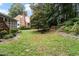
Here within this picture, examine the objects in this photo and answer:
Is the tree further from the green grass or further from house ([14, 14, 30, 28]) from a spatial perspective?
the green grass

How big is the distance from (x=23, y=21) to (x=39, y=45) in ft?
1.04

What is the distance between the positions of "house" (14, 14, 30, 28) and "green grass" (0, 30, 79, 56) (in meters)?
0.08

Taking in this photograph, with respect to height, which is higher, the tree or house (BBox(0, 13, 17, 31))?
the tree

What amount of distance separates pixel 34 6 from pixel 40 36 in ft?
1.07

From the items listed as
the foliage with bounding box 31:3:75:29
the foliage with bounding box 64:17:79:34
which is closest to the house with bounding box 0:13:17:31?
the foliage with bounding box 31:3:75:29

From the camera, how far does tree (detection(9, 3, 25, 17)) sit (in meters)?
1.93

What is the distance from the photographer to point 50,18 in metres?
Result: 1.98

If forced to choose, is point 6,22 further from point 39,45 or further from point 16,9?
point 39,45

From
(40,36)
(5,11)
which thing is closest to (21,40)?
(40,36)

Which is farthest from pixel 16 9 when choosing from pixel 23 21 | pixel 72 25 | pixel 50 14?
pixel 72 25

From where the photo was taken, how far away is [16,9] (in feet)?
6.41

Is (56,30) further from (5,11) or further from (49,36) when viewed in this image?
(5,11)

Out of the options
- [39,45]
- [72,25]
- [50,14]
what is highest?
[50,14]

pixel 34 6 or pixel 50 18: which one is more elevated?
pixel 34 6
